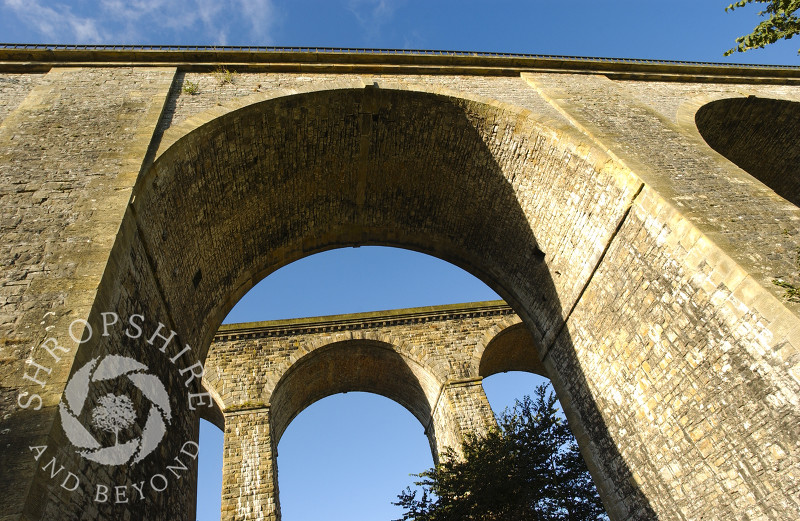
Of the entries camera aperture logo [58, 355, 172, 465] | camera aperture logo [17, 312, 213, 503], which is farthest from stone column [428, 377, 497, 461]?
camera aperture logo [58, 355, 172, 465]

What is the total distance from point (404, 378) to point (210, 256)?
9380 mm

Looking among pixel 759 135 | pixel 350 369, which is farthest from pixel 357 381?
pixel 759 135

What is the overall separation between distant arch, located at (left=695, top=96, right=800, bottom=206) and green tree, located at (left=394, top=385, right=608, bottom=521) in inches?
292

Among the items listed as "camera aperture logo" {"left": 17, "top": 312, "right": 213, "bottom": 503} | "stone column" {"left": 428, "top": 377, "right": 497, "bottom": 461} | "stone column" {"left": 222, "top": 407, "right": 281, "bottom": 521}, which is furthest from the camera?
"stone column" {"left": 428, "top": 377, "right": 497, "bottom": 461}

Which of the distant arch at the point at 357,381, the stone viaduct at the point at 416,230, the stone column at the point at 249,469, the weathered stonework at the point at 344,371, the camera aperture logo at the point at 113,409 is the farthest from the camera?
the distant arch at the point at 357,381

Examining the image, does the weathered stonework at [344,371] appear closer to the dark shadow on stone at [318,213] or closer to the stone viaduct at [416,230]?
the stone viaduct at [416,230]

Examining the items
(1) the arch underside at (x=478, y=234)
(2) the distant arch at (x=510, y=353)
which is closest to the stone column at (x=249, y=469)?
(1) the arch underside at (x=478, y=234)

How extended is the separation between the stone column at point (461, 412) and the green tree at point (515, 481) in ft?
3.37

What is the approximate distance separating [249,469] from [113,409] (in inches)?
329

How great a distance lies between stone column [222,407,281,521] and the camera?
11664 millimetres

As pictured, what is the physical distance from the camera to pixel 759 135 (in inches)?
430

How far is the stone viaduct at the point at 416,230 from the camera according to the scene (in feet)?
15.8

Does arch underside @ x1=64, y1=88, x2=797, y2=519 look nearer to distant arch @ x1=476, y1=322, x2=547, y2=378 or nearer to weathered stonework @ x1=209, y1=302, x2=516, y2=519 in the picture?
weathered stonework @ x1=209, y1=302, x2=516, y2=519

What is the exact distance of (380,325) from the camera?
15.4 metres
